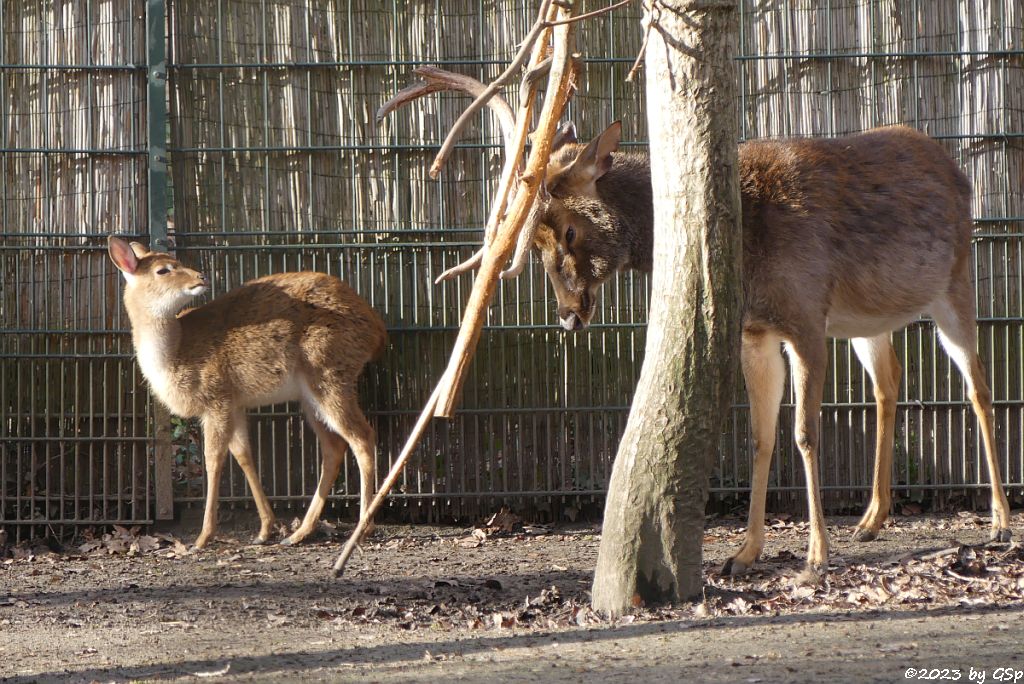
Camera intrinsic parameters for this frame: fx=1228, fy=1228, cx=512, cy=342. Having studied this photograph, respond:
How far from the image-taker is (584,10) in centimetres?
753

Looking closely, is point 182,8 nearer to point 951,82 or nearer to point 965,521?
point 951,82

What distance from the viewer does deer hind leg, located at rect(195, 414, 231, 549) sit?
7266mm

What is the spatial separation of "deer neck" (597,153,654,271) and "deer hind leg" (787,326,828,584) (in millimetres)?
872

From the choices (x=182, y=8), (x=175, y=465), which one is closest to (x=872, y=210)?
(x=182, y=8)

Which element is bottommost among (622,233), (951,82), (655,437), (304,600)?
(304,600)

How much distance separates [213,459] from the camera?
727cm

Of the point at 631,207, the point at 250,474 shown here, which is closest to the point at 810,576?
the point at 631,207

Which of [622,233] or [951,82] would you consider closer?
[622,233]

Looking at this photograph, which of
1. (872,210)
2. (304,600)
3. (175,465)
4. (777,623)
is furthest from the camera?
(175,465)

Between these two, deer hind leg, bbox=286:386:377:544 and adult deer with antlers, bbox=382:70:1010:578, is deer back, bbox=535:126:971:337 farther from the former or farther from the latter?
deer hind leg, bbox=286:386:377:544

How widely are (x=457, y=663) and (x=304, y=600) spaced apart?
1.60 meters

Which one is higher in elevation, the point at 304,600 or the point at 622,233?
the point at 622,233

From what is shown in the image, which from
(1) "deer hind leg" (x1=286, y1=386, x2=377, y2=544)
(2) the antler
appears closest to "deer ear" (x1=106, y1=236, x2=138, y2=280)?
(1) "deer hind leg" (x1=286, y1=386, x2=377, y2=544)

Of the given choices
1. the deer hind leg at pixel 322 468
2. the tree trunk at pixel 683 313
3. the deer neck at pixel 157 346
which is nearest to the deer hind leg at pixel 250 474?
the deer hind leg at pixel 322 468
